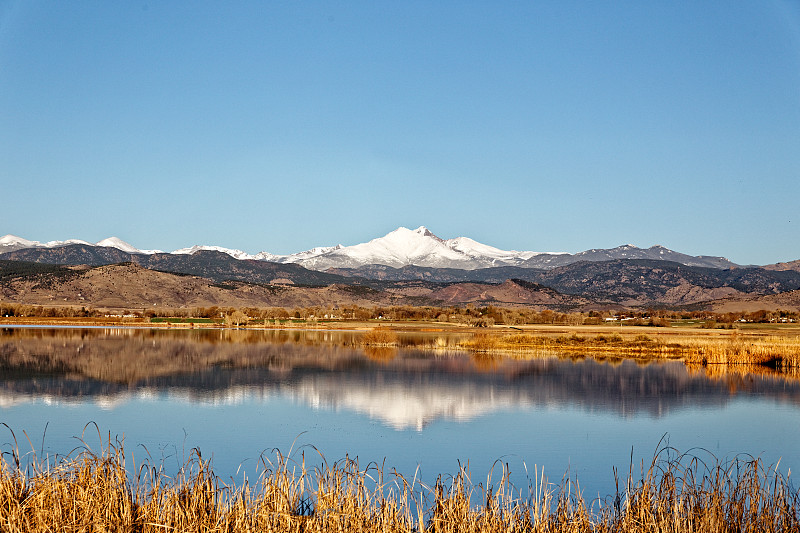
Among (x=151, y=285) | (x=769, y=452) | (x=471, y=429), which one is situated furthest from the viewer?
(x=151, y=285)

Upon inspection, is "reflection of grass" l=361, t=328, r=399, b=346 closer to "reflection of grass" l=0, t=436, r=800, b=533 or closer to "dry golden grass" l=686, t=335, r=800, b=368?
"dry golden grass" l=686, t=335, r=800, b=368

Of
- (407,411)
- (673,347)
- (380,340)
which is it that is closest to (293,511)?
(407,411)

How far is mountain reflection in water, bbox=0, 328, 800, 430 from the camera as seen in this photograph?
3017 cm

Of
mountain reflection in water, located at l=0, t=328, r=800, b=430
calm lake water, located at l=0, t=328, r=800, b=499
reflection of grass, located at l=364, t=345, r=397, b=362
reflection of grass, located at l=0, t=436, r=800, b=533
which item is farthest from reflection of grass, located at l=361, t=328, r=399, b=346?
reflection of grass, located at l=0, t=436, r=800, b=533

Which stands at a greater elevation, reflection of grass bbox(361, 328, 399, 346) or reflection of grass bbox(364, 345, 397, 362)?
reflection of grass bbox(361, 328, 399, 346)

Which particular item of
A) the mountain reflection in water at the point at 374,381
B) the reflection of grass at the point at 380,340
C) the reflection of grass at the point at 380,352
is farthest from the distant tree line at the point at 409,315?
the mountain reflection in water at the point at 374,381

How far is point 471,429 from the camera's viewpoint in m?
24.6

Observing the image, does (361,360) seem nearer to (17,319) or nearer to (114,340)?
(114,340)

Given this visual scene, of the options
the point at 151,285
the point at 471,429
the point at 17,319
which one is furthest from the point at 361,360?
the point at 151,285

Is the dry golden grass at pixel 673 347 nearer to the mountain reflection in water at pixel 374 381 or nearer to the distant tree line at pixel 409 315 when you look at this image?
the mountain reflection in water at pixel 374 381

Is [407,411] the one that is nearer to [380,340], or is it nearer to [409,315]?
[380,340]

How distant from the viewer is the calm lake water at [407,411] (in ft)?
66.8

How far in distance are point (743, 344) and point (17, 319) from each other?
9236 cm

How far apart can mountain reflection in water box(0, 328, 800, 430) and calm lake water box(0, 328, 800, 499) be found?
0.13 m
